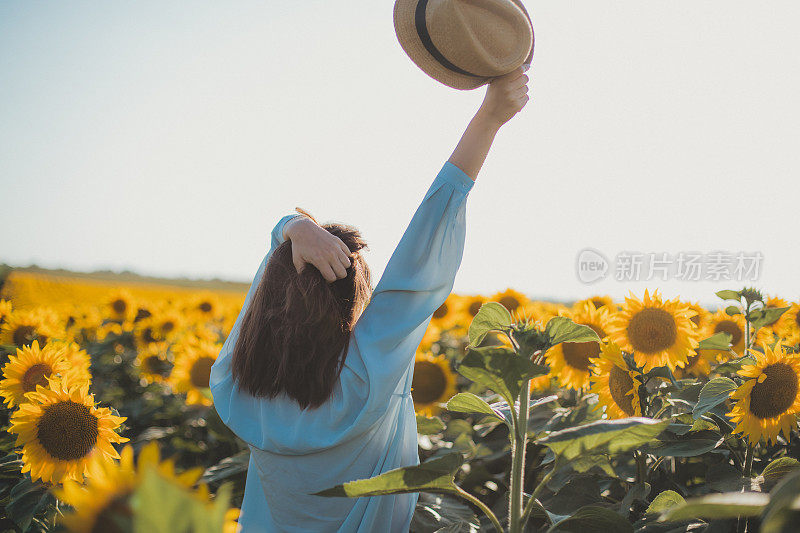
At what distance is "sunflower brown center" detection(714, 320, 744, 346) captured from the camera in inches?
123

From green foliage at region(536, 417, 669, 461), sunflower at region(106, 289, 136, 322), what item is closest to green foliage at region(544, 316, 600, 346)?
green foliage at region(536, 417, 669, 461)

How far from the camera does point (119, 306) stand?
6461 mm

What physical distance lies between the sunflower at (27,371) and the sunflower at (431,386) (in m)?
2.33

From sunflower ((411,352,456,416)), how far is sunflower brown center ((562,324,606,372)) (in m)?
1.18

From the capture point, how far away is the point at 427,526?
6.51ft

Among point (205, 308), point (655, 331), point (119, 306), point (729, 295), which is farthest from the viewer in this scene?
point (205, 308)

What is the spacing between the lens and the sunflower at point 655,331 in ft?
7.91

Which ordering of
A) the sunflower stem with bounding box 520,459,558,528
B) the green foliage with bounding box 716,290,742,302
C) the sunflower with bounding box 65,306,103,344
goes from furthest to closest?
1. the sunflower with bounding box 65,306,103,344
2. the green foliage with bounding box 716,290,742,302
3. the sunflower stem with bounding box 520,459,558,528

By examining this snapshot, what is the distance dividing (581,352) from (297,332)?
74.1 inches

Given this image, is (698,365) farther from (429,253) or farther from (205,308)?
(205,308)

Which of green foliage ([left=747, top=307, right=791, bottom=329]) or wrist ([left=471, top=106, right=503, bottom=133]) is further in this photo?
green foliage ([left=747, top=307, right=791, bottom=329])

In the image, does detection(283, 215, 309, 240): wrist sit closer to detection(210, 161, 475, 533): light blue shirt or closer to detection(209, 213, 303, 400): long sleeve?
detection(209, 213, 303, 400): long sleeve

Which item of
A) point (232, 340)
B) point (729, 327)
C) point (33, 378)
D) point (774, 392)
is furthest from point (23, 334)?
point (729, 327)

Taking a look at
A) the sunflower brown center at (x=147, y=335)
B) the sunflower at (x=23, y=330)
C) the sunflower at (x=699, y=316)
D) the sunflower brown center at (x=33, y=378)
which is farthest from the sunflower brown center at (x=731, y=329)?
the sunflower brown center at (x=147, y=335)
